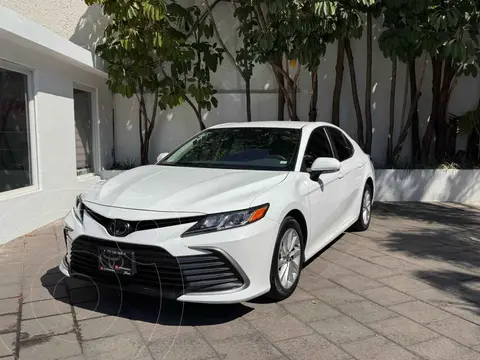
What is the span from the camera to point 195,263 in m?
3.26

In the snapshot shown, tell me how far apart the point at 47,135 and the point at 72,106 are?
1.10m

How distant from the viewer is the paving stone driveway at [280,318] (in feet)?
10.4

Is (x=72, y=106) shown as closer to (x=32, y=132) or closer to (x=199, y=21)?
(x=32, y=132)

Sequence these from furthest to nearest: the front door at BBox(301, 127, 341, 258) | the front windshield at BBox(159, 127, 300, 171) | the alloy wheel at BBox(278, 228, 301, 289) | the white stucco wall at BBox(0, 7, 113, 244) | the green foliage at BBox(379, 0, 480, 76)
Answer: the green foliage at BBox(379, 0, 480, 76) → the white stucco wall at BBox(0, 7, 113, 244) → the front windshield at BBox(159, 127, 300, 171) → the front door at BBox(301, 127, 341, 258) → the alloy wheel at BBox(278, 228, 301, 289)

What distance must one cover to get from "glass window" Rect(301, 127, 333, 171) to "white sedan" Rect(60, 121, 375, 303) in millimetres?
25

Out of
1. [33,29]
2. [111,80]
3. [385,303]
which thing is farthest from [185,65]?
[385,303]

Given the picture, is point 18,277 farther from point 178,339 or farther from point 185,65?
point 185,65

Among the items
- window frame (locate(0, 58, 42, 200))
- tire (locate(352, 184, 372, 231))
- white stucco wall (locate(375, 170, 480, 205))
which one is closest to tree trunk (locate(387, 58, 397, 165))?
white stucco wall (locate(375, 170, 480, 205))

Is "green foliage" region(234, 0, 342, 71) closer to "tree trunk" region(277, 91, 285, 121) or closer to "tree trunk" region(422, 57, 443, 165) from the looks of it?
"tree trunk" region(277, 91, 285, 121)

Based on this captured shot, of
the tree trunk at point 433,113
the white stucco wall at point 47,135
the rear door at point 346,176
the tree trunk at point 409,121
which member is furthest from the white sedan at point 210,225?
the tree trunk at point 433,113

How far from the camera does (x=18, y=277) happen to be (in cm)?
460

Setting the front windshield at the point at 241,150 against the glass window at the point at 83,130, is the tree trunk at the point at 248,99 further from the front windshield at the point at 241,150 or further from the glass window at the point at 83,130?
the front windshield at the point at 241,150

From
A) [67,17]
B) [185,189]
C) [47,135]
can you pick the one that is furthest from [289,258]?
[67,17]

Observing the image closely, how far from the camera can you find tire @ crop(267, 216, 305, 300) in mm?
3674
